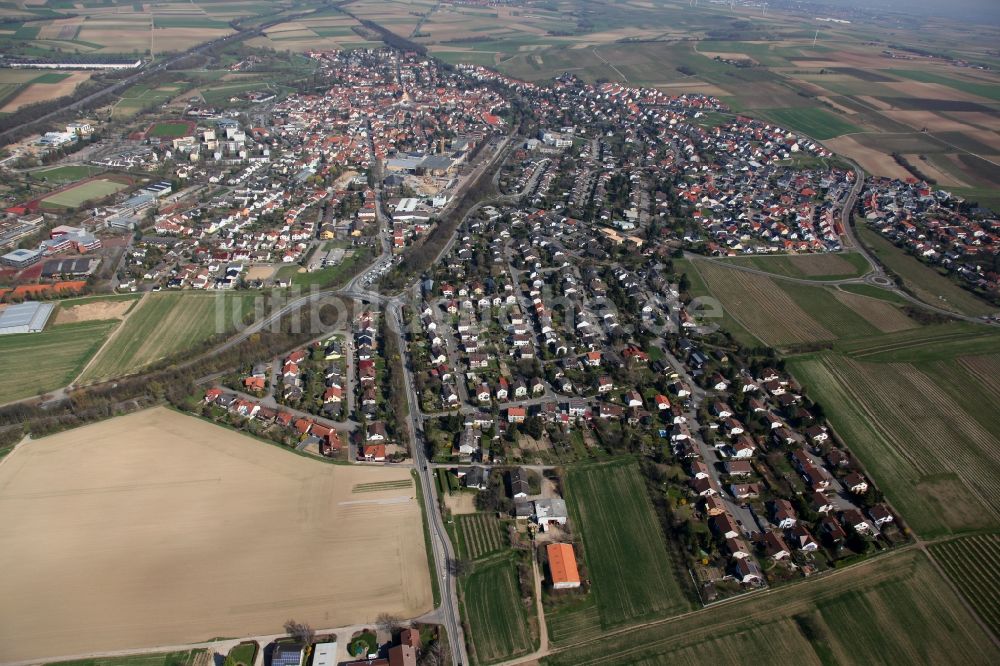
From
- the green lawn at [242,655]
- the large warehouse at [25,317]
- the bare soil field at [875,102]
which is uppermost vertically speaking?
the bare soil field at [875,102]

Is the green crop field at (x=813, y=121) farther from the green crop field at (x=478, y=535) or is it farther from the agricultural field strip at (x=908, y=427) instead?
the green crop field at (x=478, y=535)

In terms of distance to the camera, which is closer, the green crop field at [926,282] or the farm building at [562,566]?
the farm building at [562,566]

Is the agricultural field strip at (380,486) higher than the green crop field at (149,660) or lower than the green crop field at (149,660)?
higher

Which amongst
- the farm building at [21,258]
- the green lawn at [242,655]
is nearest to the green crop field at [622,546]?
the green lawn at [242,655]

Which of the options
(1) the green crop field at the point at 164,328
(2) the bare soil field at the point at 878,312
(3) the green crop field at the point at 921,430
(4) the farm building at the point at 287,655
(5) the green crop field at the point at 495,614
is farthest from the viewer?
(2) the bare soil field at the point at 878,312

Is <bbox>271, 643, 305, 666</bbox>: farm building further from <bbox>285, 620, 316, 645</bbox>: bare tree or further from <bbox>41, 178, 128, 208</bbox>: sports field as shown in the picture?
<bbox>41, 178, 128, 208</bbox>: sports field

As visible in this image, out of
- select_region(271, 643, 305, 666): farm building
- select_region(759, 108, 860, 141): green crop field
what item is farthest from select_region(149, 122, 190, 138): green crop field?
select_region(759, 108, 860, 141): green crop field

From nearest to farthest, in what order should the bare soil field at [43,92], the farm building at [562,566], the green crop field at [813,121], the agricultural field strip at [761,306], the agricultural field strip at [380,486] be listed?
1. the farm building at [562,566]
2. the agricultural field strip at [380,486]
3. the agricultural field strip at [761,306]
4. the bare soil field at [43,92]
5. the green crop field at [813,121]
